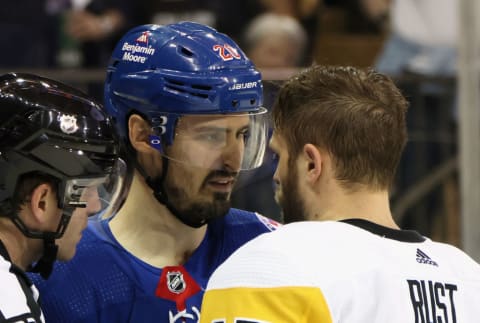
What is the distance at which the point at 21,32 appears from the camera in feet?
21.3

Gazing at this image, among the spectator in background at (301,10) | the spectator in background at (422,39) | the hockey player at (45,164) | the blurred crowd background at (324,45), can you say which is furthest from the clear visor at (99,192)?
the spectator in background at (301,10)

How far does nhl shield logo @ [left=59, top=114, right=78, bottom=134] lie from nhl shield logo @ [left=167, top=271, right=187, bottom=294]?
55cm

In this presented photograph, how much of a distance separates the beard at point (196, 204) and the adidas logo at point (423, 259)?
686 mm

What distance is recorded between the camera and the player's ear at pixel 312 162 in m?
2.50

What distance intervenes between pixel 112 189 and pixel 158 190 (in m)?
0.24

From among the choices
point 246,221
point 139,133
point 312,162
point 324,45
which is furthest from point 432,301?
point 324,45

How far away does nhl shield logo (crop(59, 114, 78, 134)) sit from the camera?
252cm

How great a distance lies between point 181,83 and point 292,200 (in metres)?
0.48

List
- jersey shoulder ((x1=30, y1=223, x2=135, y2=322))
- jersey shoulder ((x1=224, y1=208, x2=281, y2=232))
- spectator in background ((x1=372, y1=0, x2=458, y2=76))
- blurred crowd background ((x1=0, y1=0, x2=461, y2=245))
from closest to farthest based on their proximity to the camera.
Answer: jersey shoulder ((x1=30, y1=223, x2=135, y2=322))
jersey shoulder ((x1=224, y1=208, x2=281, y2=232))
blurred crowd background ((x1=0, y1=0, x2=461, y2=245))
spectator in background ((x1=372, y1=0, x2=458, y2=76))

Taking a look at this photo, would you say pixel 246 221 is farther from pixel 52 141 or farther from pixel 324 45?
pixel 324 45

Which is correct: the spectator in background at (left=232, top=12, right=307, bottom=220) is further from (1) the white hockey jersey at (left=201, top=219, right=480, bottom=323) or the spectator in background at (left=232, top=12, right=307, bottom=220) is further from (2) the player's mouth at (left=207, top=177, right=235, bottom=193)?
(1) the white hockey jersey at (left=201, top=219, right=480, bottom=323)

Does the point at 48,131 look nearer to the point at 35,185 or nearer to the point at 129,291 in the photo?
the point at 35,185

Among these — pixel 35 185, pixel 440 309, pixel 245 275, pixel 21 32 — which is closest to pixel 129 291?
pixel 35 185

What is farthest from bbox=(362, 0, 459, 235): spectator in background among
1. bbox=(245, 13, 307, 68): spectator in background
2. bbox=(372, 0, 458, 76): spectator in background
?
bbox=(245, 13, 307, 68): spectator in background
